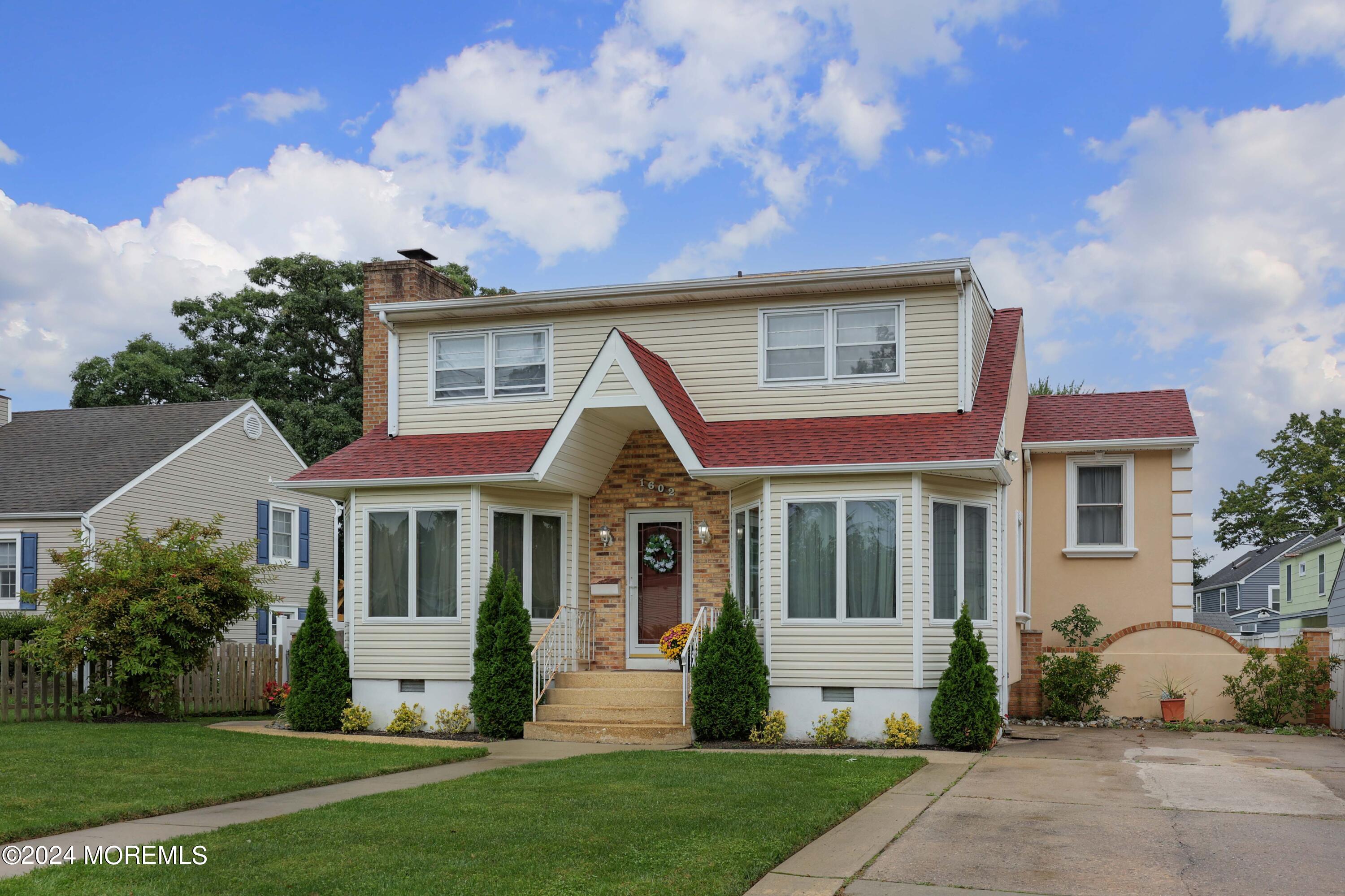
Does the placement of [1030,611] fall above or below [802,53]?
below

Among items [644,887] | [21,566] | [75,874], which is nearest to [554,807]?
[644,887]

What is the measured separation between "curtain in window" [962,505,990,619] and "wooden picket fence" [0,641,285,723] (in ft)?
35.5

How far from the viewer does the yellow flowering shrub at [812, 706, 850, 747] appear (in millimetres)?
13562

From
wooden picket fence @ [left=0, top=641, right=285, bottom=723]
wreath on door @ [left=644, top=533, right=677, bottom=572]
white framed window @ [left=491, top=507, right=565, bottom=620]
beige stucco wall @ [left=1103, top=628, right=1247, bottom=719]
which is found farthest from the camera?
wreath on door @ [left=644, top=533, right=677, bottom=572]

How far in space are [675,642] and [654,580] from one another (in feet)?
4.66

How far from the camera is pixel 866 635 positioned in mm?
13820

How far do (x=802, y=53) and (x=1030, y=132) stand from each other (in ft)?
11.8

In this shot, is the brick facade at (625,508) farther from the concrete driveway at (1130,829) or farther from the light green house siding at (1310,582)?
the light green house siding at (1310,582)

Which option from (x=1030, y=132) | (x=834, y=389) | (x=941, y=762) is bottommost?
(x=941, y=762)

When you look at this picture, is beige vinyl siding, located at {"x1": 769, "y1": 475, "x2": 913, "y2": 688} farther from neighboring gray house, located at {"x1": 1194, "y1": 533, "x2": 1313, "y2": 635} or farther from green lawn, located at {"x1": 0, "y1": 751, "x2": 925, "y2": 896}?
neighboring gray house, located at {"x1": 1194, "y1": 533, "x2": 1313, "y2": 635}

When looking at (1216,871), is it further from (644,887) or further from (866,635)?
(866,635)

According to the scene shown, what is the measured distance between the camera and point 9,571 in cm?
2314

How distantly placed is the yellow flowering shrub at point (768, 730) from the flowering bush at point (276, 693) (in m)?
7.69

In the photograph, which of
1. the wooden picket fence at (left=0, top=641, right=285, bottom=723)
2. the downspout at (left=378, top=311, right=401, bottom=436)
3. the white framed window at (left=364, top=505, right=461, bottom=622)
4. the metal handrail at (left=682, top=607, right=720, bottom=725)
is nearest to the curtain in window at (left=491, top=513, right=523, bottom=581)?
the white framed window at (left=364, top=505, right=461, bottom=622)
